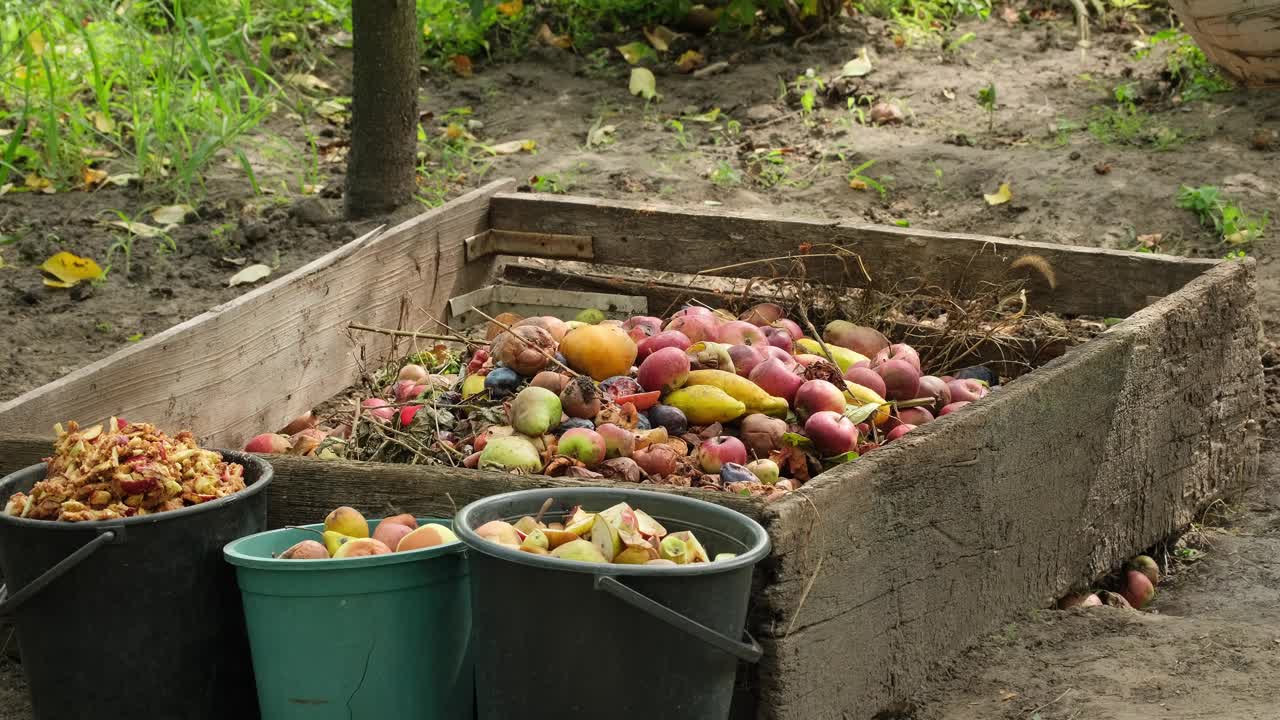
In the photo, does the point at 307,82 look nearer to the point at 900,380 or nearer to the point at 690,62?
the point at 690,62

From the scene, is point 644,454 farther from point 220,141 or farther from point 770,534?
point 220,141

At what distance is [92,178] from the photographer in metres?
5.78

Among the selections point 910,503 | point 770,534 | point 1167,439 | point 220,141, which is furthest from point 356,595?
point 220,141

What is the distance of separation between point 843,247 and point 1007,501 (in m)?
1.31

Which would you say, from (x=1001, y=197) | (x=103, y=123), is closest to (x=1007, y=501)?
(x=1001, y=197)

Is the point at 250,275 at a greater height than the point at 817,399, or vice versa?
the point at 817,399

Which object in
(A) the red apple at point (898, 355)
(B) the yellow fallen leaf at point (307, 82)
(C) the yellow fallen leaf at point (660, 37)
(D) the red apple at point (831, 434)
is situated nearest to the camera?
(D) the red apple at point (831, 434)

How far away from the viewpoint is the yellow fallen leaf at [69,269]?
198 inches

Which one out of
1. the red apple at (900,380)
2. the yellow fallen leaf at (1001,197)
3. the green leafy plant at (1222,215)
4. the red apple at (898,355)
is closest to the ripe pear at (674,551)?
the red apple at (900,380)

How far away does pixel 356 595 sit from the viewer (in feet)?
7.74

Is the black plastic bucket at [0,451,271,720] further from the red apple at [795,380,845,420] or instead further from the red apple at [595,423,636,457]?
the red apple at [795,380,845,420]

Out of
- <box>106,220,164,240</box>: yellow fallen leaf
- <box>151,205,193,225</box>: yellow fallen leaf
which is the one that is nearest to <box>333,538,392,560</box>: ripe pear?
<box>106,220,164,240</box>: yellow fallen leaf

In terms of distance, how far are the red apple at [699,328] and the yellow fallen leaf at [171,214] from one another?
262 centimetres

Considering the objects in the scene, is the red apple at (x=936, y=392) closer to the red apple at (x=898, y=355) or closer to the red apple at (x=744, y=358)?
the red apple at (x=898, y=355)
